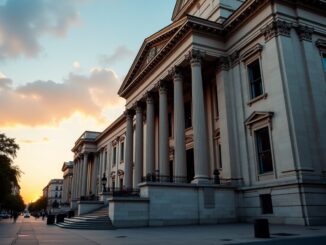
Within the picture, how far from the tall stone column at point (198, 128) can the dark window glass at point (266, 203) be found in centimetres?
375

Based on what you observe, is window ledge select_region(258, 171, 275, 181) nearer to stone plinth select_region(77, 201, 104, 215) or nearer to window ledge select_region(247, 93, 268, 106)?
window ledge select_region(247, 93, 268, 106)

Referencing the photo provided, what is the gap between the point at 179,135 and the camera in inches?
947

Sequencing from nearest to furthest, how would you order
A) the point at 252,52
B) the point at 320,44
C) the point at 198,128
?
the point at 320,44
the point at 252,52
the point at 198,128

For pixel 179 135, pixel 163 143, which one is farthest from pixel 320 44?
pixel 163 143

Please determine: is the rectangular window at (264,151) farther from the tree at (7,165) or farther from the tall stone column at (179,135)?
the tree at (7,165)

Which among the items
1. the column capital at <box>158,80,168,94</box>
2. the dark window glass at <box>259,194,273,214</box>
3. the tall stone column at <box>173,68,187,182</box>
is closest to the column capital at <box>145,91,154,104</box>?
the column capital at <box>158,80,168,94</box>

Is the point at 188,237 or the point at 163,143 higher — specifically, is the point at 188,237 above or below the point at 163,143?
below

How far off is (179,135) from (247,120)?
5.17m

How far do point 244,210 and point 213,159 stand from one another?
19.1 feet

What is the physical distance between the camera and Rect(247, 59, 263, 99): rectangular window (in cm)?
2222

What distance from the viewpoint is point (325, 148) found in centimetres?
1888

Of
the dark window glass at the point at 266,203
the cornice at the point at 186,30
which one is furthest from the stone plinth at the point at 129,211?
the cornice at the point at 186,30

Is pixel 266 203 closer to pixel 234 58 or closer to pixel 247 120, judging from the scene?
pixel 247 120

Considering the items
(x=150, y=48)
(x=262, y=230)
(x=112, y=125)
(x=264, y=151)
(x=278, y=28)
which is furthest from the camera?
(x=112, y=125)
